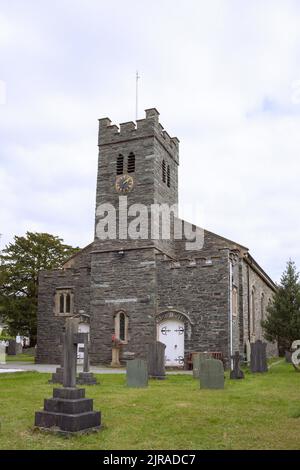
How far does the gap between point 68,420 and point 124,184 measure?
19091 mm

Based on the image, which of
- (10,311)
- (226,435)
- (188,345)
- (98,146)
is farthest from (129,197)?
(226,435)

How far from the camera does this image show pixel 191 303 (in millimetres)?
22719

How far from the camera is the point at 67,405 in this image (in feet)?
24.8

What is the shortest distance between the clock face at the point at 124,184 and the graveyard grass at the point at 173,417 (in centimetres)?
1322

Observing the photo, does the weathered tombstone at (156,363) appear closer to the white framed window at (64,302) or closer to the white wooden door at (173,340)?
the white wooden door at (173,340)

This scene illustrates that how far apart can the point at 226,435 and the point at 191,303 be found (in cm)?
1552

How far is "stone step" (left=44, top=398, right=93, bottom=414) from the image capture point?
7.52 metres

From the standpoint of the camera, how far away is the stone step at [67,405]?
7.52 meters

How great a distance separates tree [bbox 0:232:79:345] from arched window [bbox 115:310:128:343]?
13201 mm

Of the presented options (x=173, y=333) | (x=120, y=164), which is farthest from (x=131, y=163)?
(x=173, y=333)

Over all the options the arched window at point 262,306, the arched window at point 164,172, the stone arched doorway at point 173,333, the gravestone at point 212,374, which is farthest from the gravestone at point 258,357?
the arched window at point 262,306

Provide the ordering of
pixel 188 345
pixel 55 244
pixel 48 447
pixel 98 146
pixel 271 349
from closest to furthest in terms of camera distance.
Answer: pixel 48 447 < pixel 188 345 < pixel 98 146 < pixel 271 349 < pixel 55 244

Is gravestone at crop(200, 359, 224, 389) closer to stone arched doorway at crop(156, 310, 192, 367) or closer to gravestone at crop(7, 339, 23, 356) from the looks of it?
stone arched doorway at crop(156, 310, 192, 367)
